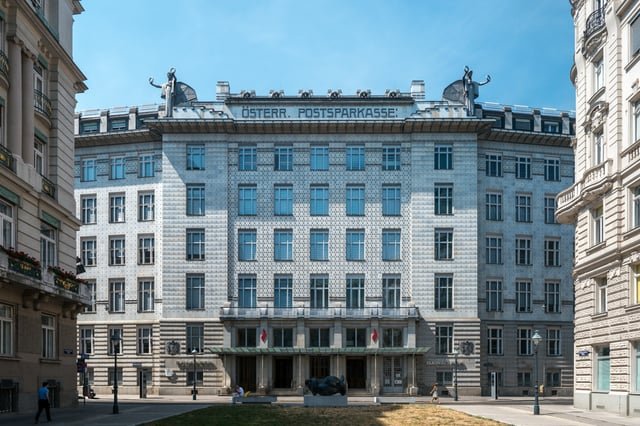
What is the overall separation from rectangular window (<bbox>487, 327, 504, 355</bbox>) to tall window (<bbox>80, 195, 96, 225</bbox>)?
3819 cm

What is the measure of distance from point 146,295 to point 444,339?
89.3 feet

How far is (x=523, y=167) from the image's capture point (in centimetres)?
7806

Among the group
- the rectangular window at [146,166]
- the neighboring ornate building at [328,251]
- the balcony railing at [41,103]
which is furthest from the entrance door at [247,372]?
the balcony railing at [41,103]

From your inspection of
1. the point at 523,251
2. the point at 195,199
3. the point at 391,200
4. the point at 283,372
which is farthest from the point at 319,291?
the point at 523,251

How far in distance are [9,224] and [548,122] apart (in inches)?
2168

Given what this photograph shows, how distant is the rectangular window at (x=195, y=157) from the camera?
247 feet

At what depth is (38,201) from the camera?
42688 millimetres

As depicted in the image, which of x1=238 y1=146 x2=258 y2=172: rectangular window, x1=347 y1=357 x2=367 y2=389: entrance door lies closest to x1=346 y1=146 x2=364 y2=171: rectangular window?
x1=238 y1=146 x2=258 y2=172: rectangular window

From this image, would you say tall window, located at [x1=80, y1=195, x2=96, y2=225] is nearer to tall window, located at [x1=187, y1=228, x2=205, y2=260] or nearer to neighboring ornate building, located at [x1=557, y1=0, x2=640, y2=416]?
tall window, located at [x1=187, y1=228, x2=205, y2=260]

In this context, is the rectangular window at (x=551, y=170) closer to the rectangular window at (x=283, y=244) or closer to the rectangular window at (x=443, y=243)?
the rectangular window at (x=443, y=243)

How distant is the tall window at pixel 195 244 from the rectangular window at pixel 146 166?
7102 millimetres

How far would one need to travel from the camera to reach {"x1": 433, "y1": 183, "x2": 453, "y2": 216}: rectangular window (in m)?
74.8

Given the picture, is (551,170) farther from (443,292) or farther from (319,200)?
(319,200)

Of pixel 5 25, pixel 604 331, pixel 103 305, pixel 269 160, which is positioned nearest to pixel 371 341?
pixel 269 160
